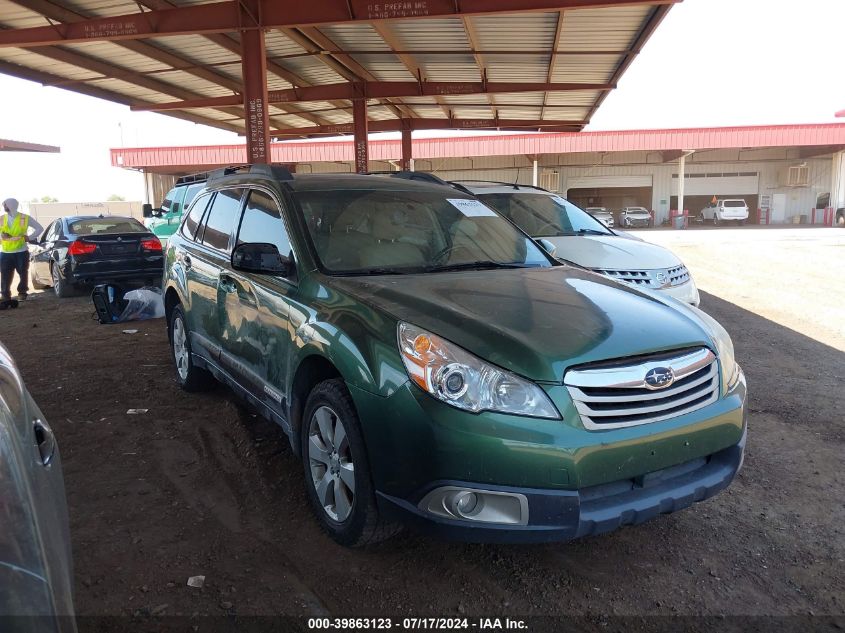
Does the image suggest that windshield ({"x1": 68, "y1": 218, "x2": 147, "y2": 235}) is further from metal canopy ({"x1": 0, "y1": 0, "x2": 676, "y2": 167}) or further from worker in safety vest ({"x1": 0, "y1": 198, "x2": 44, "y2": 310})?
metal canopy ({"x1": 0, "y1": 0, "x2": 676, "y2": 167})

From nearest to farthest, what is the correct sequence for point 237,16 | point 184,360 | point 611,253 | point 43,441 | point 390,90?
point 43,441 → point 184,360 → point 611,253 → point 237,16 → point 390,90

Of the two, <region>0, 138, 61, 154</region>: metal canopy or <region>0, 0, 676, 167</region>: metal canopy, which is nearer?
<region>0, 0, 676, 167</region>: metal canopy

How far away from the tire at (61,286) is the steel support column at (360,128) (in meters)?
9.05

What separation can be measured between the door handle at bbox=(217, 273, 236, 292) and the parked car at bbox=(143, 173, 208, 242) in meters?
8.26

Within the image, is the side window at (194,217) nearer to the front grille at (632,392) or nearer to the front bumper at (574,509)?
the front bumper at (574,509)

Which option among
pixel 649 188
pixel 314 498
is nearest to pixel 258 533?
pixel 314 498

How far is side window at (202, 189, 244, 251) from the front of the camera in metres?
4.42

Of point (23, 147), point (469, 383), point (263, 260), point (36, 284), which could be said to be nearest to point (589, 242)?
point (263, 260)

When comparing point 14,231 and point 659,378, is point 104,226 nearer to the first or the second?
point 14,231

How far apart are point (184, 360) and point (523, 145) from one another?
106 feet

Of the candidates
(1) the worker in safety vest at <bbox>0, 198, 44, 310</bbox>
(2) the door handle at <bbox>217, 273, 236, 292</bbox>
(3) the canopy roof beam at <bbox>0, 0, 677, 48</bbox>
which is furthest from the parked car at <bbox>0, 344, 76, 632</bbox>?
(1) the worker in safety vest at <bbox>0, 198, 44, 310</bbox>

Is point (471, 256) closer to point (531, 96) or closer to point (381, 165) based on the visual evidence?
point (531, 96)

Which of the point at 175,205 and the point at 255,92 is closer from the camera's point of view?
the point at 255,92

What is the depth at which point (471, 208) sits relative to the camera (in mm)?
4250
